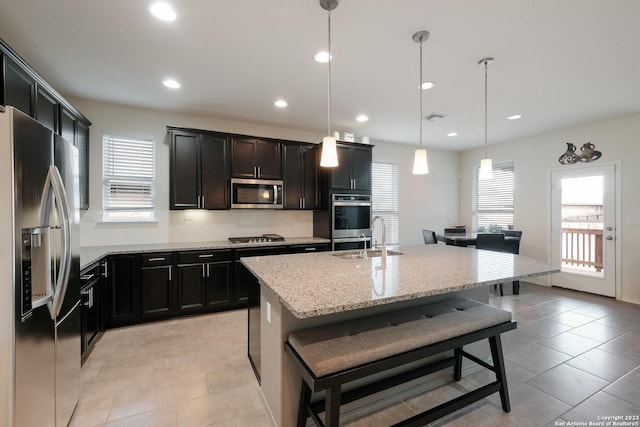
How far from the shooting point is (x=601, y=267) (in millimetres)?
4504

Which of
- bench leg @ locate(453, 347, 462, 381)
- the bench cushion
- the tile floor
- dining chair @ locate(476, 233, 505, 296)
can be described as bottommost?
the tile floor

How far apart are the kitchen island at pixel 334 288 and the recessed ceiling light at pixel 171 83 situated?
2196 mm

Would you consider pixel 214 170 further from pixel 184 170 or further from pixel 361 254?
pixel 361 254

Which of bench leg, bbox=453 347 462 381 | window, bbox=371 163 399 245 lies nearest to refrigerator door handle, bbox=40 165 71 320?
bench leg, bbox=453 347 462 381

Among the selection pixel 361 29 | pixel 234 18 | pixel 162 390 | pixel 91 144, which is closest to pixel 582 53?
pixel 361 29

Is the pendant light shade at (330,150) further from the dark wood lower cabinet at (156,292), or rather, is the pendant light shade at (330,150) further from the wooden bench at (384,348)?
the dark wood lower cabinet at (156,292)

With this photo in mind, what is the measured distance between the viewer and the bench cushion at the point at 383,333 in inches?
54.8

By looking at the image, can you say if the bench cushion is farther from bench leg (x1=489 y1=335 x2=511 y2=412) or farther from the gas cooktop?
the gas cooktop

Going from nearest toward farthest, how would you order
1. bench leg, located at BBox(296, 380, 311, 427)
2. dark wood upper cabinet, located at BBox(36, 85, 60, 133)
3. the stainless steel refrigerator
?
the stainless steel refrigerator
bench leg, located at BBox(296, 380, 311, 427)
dark wood upper cabinet, located at BBox(36, 85, 60, 133)

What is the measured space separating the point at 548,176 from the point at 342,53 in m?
4.65

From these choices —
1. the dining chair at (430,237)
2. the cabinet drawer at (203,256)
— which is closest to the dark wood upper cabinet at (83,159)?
the cabinet drawer at (203,256)

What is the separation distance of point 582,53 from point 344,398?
11.2 ft

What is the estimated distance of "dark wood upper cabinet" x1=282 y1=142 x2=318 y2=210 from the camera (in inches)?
175

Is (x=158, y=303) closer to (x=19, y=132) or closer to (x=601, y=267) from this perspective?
(x=19, y=132)
